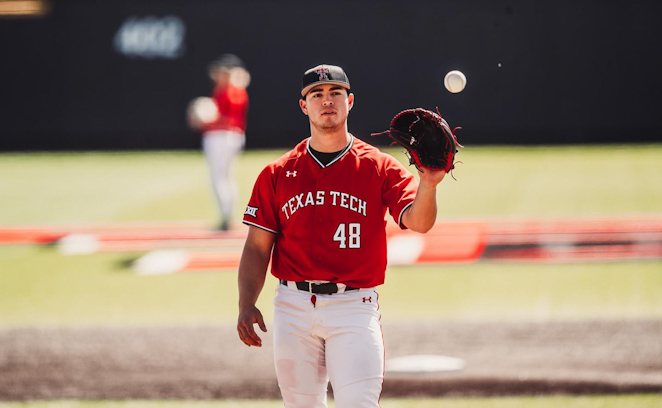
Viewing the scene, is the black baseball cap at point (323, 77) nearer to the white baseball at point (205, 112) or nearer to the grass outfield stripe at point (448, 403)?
the grass outfield stripe at point (448, 403)

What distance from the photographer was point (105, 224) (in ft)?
43.1

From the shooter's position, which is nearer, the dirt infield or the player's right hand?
the player's right hand

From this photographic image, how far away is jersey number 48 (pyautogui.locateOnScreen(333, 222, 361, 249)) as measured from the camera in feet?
12.2

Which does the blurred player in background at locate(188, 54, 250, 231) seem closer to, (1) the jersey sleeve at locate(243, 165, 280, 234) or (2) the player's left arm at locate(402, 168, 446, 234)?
(1) the jersey sleeve at locate(243, 165, 280, 234)

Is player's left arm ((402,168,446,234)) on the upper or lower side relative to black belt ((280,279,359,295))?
upper

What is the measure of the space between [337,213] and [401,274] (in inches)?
229

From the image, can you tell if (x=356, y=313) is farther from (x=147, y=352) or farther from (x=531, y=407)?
(x=147, y=352)

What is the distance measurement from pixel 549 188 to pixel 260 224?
12601mm

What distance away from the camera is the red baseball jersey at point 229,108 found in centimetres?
1135

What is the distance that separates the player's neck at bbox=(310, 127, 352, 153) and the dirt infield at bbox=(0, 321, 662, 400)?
2432 millimetres

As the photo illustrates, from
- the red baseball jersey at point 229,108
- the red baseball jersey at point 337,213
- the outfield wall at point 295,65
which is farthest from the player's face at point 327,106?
the outfield wall at point 295,65

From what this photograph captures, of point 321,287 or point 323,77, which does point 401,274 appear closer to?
point 321,287

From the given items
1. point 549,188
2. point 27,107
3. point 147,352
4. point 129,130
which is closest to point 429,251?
point 147,352

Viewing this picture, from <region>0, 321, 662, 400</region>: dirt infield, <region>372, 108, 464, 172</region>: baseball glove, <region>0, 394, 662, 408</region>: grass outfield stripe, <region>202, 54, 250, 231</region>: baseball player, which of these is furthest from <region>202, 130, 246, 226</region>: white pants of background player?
<region>372, 108, 464, 172</region>: baseball glove
